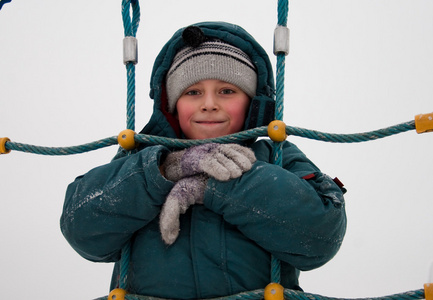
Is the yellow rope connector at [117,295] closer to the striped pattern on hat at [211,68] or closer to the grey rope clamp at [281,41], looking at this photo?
the striped pattern on hat at [211,68]

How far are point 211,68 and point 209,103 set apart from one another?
0.10 m

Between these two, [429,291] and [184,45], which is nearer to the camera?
[429,291]

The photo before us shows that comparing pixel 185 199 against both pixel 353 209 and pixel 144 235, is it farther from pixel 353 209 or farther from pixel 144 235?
pixel 353 209

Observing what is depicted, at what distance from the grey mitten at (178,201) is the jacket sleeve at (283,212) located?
25mm

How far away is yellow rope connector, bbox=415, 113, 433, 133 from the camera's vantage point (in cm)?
80

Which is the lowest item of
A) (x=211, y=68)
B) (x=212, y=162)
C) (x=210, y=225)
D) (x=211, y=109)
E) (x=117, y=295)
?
(x=117, y=295)

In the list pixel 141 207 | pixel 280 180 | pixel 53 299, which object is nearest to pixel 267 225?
pixel 280 180

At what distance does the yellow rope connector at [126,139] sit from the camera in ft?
3.15

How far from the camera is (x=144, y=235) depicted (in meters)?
0.89

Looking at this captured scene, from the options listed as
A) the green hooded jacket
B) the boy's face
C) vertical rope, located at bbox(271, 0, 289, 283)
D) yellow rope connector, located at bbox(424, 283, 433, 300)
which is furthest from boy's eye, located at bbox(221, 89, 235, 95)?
yellow rope connector, located at bbox(424, 283, 433, 300)

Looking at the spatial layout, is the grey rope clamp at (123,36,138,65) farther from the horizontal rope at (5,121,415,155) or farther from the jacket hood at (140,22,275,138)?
the horizontal rope at (5,121,415,155)

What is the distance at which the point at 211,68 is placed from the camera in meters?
1.02

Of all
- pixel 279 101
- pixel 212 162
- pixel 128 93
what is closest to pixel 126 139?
pixel 128 93

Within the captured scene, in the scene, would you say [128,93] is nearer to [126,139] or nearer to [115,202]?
[126,139]
